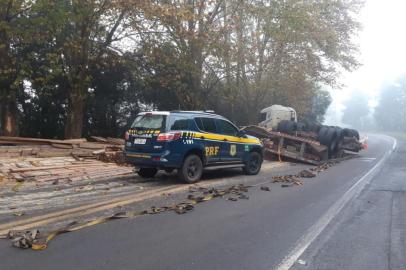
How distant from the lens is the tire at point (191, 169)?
457 inches

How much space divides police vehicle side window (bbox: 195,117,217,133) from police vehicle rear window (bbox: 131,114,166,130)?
3.72ft

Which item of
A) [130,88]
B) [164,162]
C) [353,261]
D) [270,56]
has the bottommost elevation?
[353,261]

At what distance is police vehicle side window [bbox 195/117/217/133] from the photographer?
1225 cm

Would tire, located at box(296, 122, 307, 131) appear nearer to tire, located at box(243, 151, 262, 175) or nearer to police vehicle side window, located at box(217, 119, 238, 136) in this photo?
tire, located at box(243, 151, 262, 175)

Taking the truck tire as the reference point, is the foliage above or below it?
above

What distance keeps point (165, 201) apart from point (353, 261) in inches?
173

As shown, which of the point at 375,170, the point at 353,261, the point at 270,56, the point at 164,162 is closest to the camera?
the point at 353,261

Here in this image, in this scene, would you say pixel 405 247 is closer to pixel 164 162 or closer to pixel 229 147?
pixel 164 162

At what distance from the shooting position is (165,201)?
9.20 meters

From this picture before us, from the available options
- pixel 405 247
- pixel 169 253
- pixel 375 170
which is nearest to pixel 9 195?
pixel 169 253

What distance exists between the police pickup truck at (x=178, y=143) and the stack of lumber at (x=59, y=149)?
2842 mm

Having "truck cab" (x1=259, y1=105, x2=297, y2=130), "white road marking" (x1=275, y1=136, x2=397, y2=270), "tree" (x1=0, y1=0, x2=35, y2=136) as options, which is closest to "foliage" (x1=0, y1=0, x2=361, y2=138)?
"tree" (x1=0, y1=0, x2=35, y2=136)

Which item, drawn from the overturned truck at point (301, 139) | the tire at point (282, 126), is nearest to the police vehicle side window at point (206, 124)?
the overturned truck at point (301, 139)

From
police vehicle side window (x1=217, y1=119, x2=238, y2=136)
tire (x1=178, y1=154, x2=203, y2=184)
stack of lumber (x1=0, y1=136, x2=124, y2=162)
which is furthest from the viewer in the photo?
stack of lumber (x1=0, y1=136, x2=124, y2=162)
